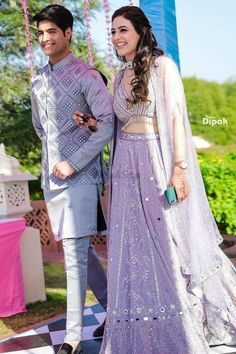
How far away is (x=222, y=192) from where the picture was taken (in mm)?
6500

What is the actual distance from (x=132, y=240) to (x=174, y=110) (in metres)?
0.58

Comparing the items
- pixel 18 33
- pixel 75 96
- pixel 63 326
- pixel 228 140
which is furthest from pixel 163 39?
pixel 228 140

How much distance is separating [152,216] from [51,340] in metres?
0.94

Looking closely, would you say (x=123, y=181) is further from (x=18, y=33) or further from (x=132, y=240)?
(x=18, y=33)

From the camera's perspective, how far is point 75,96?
268 cm

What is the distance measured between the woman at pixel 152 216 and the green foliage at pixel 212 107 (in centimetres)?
1606

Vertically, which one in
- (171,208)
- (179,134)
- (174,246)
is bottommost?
(174,246)

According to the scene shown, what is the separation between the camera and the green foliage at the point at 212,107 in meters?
18.4

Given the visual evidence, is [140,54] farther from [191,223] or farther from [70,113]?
[191,223]

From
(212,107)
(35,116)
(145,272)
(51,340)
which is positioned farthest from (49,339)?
(212,107)

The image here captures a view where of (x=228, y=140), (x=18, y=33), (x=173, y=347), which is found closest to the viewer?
(x=173, y=347)

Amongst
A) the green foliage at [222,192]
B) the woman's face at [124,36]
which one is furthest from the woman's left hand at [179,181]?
the green foliage at [222,192]

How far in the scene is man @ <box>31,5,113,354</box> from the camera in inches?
102

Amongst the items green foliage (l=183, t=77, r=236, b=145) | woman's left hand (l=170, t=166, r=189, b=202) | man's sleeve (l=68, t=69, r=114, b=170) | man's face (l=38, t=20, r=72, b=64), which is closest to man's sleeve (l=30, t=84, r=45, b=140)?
man's face (l=38, t=20, r=72, b=64)
